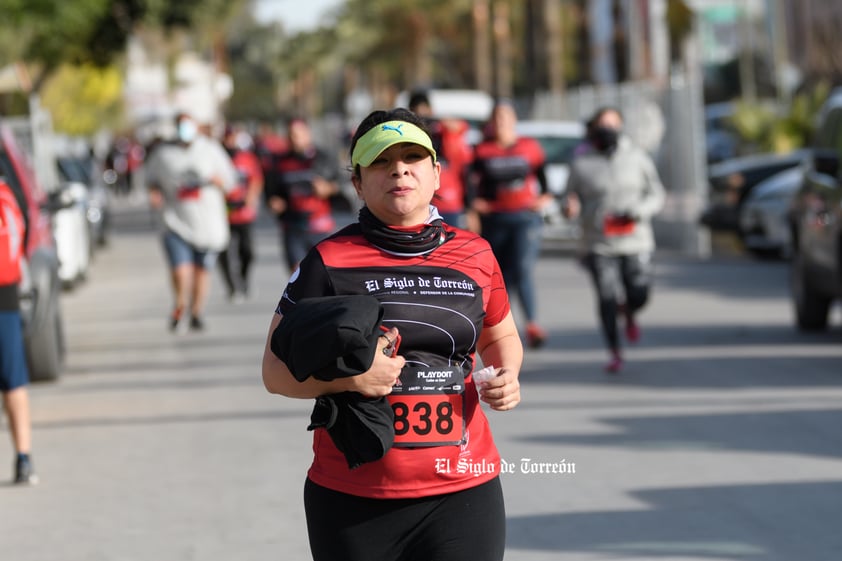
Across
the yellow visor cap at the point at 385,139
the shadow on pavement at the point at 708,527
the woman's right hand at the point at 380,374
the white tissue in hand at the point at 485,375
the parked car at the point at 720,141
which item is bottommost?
the parked car at the point at 720,141

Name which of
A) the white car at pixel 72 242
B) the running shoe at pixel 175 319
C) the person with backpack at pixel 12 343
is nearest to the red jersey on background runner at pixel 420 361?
the person with backpack at pixel 12 343

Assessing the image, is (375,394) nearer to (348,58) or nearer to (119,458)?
(119,458)

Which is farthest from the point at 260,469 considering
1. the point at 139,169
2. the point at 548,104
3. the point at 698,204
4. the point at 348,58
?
the point at 348,58

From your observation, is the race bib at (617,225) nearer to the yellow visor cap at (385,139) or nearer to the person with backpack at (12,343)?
the person with backpack at (12,343)

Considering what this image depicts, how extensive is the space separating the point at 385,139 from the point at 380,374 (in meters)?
0.58

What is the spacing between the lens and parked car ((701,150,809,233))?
24.0m

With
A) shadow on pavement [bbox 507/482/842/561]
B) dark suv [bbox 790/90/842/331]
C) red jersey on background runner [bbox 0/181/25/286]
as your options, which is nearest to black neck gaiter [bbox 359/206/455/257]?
shadow on pavement [bbox 507/482/842/561]

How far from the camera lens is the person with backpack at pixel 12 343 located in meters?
8.53

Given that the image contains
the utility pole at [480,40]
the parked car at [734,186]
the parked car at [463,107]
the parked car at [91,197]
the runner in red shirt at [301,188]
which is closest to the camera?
the runner in red shirt at [301,188]

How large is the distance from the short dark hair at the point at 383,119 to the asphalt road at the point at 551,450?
3.76ft

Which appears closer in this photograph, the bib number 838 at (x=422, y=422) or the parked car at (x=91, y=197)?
the bib number 838 at (x=422, y=422)

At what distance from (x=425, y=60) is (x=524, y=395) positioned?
6258 cm

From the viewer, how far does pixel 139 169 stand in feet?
232

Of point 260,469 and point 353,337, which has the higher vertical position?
point 353,337
